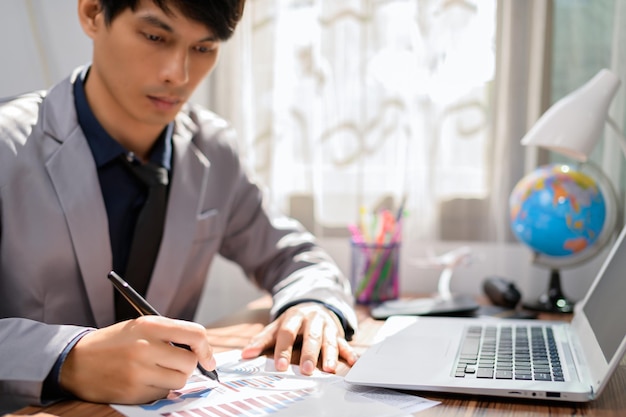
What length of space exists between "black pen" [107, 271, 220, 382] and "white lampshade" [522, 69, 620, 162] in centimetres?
75

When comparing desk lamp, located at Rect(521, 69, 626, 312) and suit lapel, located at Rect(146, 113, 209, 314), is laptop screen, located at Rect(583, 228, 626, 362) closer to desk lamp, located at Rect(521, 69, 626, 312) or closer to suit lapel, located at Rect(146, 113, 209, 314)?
desk lamp, located at Rect(521, 69, 626, 312)

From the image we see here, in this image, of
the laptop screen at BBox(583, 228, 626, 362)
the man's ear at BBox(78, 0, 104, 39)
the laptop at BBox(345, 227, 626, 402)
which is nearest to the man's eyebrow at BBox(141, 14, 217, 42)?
the man's ear at BBox(78, 0, 104, 39)

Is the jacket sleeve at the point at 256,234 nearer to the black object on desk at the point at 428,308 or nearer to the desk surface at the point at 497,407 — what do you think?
the black object on desk at the point at 428,308

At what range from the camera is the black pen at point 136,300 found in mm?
756

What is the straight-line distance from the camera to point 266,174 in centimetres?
177

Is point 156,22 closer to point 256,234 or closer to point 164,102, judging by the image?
point 164,102

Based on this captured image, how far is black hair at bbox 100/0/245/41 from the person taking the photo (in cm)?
106

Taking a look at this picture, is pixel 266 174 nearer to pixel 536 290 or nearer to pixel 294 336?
pixel 536 290

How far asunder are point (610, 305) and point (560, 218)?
0.44 meters

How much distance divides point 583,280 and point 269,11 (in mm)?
1005

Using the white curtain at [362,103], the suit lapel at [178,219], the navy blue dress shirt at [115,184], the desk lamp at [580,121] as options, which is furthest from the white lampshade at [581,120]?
the navy blue dress shirt at [115,184]

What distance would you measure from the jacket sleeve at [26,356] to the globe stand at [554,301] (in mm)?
942

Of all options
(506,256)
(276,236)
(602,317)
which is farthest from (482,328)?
(506,256)

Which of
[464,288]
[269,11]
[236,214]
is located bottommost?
[464,288]
